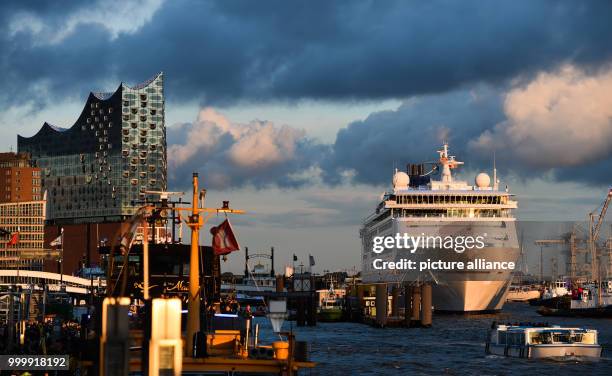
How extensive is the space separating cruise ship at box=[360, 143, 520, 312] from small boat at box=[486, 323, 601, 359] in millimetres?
49364

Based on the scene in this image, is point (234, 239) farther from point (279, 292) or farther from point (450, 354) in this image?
point (279, 292)

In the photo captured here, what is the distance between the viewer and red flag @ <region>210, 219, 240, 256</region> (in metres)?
36.8

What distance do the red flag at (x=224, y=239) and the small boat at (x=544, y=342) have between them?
49.4 meters

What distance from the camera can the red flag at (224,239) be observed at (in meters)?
36.8

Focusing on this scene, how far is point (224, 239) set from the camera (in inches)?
1455

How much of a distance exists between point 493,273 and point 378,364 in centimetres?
6007

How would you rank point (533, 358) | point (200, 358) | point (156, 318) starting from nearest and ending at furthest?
point (156, 318), point (200, 358), point (533, 358)

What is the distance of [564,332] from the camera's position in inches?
3285

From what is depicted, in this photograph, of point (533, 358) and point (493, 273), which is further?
point (493, 273)

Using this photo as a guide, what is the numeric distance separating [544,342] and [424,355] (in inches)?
394

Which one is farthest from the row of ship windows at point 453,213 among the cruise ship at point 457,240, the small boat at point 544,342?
the small boat at point 544,342

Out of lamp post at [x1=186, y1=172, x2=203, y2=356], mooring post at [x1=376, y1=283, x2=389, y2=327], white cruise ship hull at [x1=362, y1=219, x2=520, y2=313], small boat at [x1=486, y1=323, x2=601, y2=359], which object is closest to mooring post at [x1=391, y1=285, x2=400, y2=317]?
white cruise ship hull at [x1=362, y1=219, x2=520, y2=313]

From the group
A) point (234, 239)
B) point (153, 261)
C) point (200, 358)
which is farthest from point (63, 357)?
point (153, 261)

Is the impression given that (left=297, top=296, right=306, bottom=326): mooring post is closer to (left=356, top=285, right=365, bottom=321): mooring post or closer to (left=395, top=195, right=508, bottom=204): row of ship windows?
(left=356, top=285, right=365, bottom=321): mooring post
